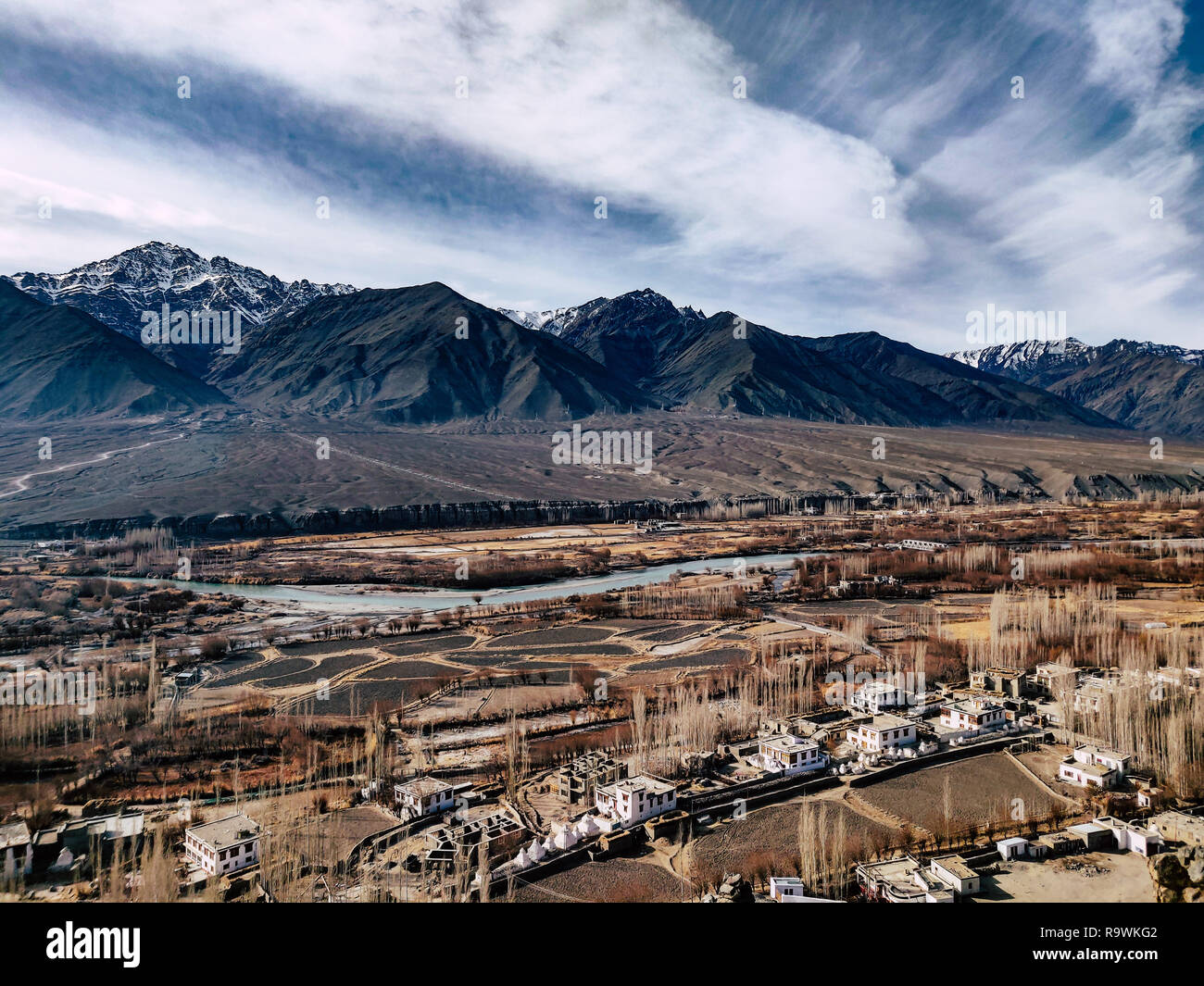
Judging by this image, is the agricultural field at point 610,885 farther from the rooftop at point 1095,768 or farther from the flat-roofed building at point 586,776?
the rooftop at point 1095,768

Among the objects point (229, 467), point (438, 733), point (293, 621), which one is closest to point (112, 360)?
point (229, 467)

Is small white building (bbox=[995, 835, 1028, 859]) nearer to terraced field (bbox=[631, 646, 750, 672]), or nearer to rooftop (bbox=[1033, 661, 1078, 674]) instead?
rooftop (bbox=[1033, 661, 1078, 674])

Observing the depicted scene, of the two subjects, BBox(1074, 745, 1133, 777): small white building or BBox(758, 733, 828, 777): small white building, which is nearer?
BBox(1074, 745, 1133, 777): small white building

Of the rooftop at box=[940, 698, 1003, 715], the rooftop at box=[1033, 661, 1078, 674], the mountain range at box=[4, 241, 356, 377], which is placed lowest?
the rooftop at box=[940, 698, 1003, 715]

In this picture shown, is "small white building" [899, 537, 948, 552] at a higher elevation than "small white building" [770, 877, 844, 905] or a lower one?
higher

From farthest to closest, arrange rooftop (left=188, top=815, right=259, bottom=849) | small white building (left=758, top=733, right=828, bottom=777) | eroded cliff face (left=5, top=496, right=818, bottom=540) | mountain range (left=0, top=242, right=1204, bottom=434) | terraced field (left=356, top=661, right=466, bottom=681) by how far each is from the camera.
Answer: mountain range (left=0, top=242, right=1204, bottom=434) < eroded cliff face (left=5, top=496, right=818, bottom=540) < terraced field (left=356, top=661, right=466, bottom=681) < small white building (left=758, top=733, right=828, bottom=777) < rooftop (left=188, top=815, right=259, bottom=849)

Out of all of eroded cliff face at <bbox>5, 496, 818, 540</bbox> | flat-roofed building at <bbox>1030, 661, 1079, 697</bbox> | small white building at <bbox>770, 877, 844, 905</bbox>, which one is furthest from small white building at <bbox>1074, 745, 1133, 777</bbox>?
eroded cliff face at <bbox>5, 496, 818, 540</bbox>

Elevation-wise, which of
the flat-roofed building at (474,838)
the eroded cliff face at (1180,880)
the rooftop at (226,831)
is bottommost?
the flat-roofed building at (474,838)

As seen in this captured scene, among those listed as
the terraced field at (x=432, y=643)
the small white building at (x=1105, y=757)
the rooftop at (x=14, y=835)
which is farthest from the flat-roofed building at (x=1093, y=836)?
the terraced field at (x=432, y=643)
